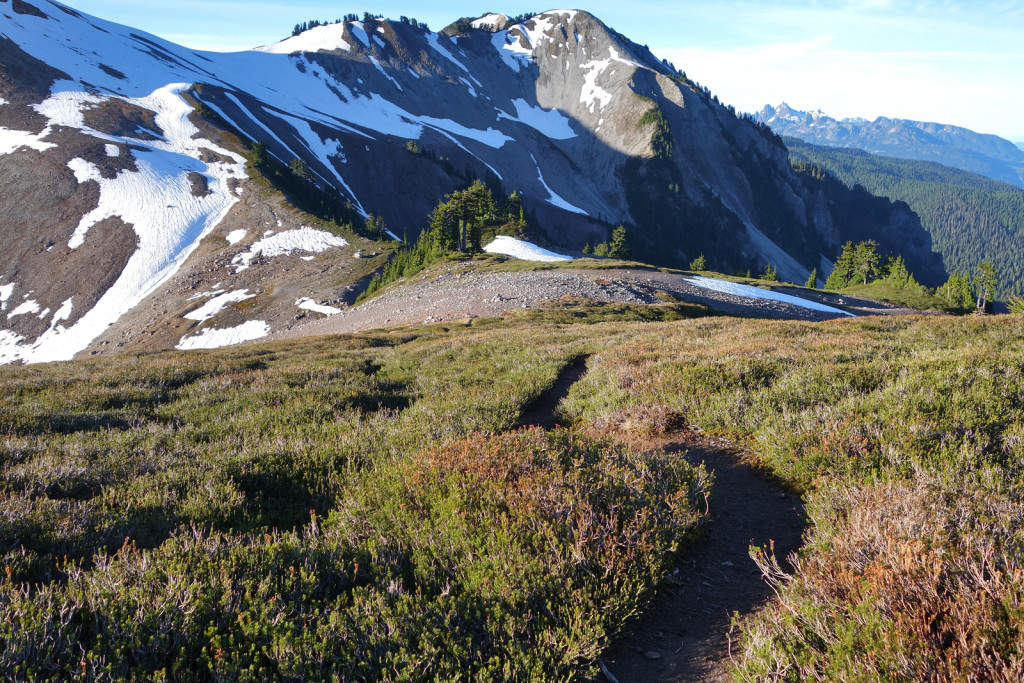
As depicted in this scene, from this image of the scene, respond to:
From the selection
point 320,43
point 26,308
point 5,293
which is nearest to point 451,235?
point 26,308

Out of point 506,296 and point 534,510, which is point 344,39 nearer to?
point 506,296

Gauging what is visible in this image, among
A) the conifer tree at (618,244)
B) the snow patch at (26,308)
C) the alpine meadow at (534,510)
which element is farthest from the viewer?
the conifer tree at (618,244)

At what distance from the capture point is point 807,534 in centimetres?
437

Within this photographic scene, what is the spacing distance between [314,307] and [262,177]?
1846 inches

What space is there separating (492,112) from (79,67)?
429 ft

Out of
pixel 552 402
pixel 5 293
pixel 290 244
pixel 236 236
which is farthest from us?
pixel 236 236

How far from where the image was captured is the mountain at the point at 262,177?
5831cm

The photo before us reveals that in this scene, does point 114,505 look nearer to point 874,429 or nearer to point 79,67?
point 874,429

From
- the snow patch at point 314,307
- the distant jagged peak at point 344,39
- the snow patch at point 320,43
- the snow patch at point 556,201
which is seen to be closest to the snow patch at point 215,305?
the snow patch at point 314,307

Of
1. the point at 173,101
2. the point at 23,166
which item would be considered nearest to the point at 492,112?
the point at 173,101

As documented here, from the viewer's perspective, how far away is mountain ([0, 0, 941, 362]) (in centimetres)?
5831

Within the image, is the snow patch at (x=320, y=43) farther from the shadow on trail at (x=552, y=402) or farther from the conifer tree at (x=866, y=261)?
the shadow on trail at (x=552, y=402)

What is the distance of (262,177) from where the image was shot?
82750mm

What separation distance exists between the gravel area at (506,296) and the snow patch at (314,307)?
3.48m
